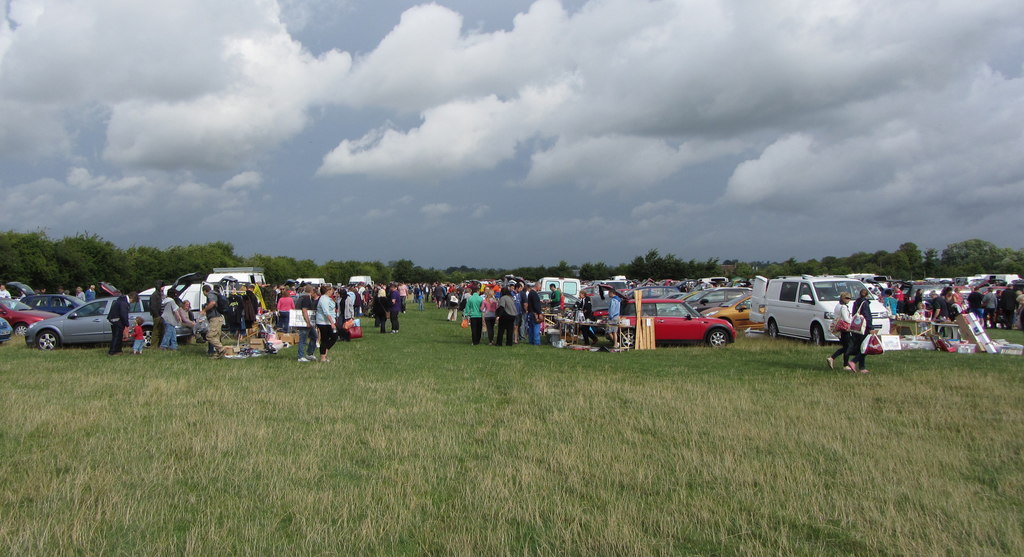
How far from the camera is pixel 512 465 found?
6.47 m

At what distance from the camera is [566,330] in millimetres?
21047

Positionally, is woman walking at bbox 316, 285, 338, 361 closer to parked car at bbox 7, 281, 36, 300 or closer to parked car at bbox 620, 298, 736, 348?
parked car at bbox 620, 298, 736, 348

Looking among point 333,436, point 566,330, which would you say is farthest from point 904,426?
point 566,330

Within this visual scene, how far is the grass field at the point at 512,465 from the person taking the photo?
4.77 m

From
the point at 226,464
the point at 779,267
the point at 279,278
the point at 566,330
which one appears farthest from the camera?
the point at 779,267

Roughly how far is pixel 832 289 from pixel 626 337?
589cm

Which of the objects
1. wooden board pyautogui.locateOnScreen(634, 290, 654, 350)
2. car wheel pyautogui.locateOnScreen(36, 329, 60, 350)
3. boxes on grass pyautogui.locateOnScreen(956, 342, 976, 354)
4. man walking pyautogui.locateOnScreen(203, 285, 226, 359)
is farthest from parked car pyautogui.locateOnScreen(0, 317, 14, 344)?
boxes on grass pyautogui.locateOnScreen(956, 342, 976, 354)

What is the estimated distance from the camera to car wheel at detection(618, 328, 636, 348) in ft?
59.9

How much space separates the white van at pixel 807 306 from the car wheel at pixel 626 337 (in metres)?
4.85

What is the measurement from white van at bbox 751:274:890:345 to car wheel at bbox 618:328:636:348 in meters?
4.85

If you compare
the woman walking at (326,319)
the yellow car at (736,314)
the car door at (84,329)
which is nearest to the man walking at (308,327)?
the woman walking at (326,319)

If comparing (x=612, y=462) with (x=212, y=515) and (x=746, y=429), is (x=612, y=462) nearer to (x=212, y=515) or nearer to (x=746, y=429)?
(x=746, y=429)

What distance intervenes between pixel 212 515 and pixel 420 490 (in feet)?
5.18

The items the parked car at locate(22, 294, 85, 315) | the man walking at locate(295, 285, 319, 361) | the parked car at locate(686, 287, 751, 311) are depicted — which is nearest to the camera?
the man walking at locate(295, 285, 319, 361)
